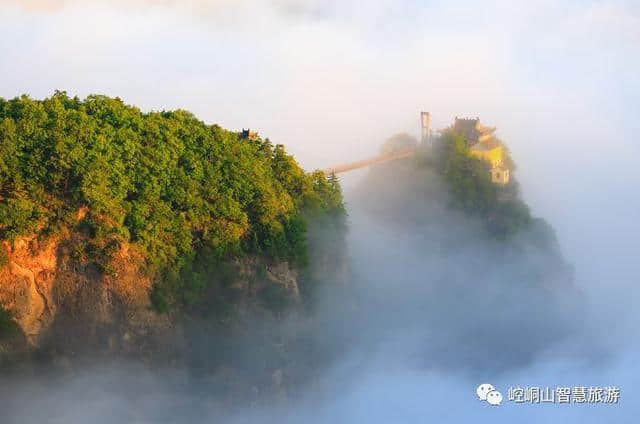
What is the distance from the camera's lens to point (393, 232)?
57812 mm

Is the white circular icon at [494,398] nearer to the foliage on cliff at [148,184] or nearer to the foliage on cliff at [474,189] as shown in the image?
the foliage on cliff at [148,184]

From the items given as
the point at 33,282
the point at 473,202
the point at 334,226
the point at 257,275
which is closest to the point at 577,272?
the point at 473,202

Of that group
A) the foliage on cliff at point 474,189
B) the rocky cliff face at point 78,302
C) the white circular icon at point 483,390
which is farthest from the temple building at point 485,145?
the rocky cliff face at point 78,302

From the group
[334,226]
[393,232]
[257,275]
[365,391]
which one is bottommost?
[365,391]

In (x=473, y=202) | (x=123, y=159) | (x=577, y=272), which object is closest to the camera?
(x=123, y=159)

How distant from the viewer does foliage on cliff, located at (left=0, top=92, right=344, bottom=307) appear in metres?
38.2

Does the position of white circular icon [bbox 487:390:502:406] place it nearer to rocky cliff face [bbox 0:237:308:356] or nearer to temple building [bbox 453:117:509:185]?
rocky cliff face [bbox 0:237:308:356]

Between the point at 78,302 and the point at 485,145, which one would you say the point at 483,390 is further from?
the point at 485,145

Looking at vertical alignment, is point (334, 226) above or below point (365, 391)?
above

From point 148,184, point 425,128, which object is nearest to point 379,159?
point 425,128

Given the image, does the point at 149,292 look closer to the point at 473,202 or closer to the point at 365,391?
the point at 365,391

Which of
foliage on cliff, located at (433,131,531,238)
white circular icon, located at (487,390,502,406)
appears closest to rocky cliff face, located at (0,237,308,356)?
white circular icon, located at (487,390,502,406)

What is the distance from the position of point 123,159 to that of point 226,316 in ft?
17.4

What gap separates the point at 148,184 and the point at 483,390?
13.3 metres
